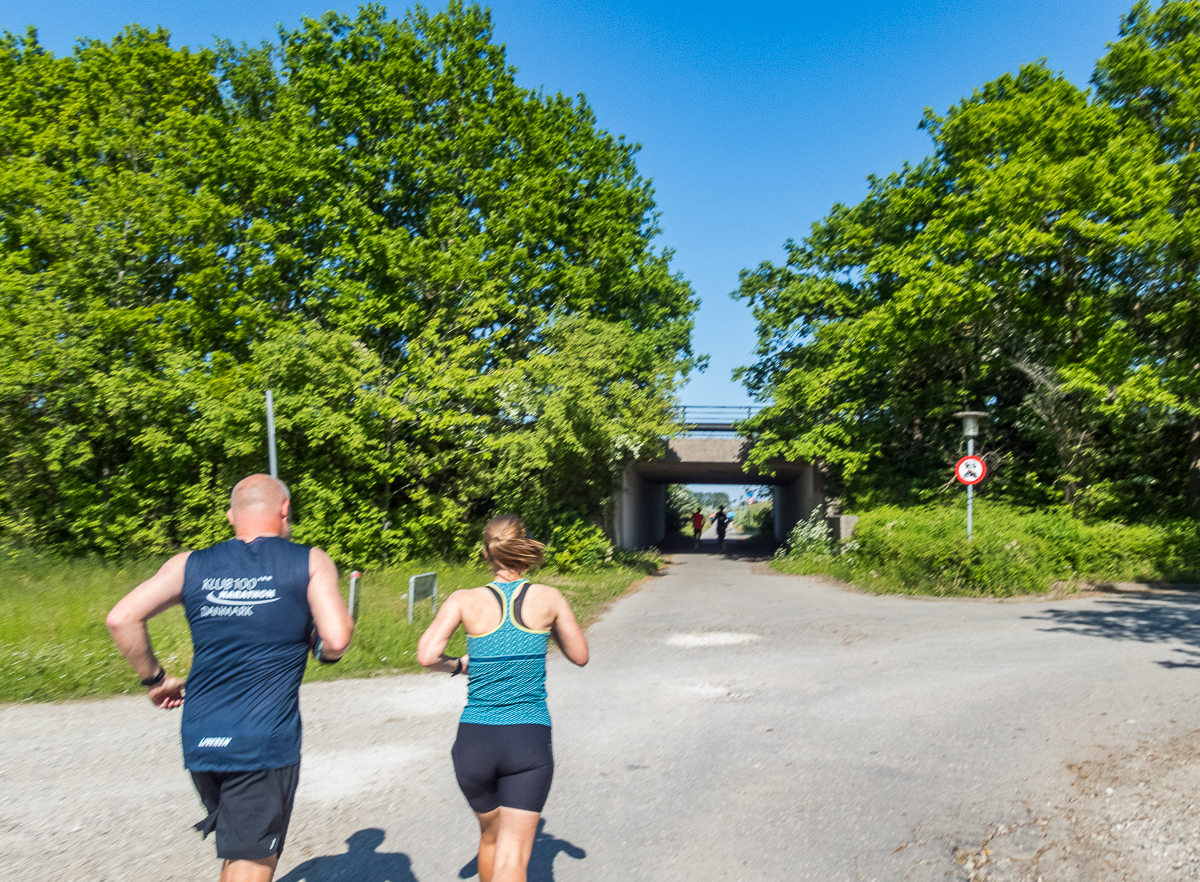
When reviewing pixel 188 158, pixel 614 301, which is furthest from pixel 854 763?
pixel 188 158

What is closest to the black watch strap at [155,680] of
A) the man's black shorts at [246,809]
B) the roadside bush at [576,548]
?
the man's black shorts at [246,809]

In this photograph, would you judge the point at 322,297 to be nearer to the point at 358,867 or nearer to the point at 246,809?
the point at 358,867

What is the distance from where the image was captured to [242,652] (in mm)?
2805

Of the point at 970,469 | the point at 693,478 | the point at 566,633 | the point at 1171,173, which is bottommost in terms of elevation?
the point at 693,478

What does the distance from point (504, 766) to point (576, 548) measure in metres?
18.0

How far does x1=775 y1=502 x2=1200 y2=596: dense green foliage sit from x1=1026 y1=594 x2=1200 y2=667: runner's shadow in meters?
1.68

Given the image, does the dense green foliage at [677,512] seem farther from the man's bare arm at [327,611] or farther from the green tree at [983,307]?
the man's bare arm at [327,611]

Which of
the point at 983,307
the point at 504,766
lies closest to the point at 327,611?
the point at 504,766

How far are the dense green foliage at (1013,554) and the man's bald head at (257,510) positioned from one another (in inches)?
590

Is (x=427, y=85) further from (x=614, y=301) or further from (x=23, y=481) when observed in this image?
(x=23, y=481)

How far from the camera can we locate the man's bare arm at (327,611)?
9.20 ft

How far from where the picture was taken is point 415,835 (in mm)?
4426

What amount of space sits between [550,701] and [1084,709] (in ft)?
15.6

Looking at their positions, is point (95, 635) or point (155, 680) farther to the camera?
point (95, 635)
